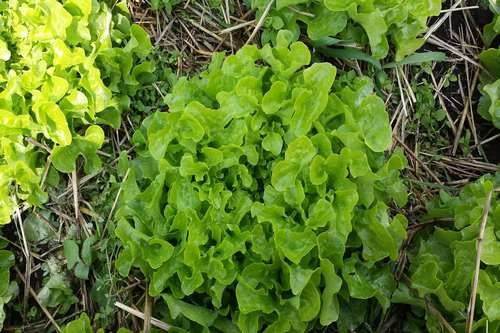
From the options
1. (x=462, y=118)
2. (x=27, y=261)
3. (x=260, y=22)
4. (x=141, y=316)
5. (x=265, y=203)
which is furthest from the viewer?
(x=462, y=118)

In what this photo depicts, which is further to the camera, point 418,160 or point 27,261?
point 418,160

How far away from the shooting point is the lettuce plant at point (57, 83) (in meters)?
1.93

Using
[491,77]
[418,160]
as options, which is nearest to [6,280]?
[418,160]

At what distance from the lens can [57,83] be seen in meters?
1.91

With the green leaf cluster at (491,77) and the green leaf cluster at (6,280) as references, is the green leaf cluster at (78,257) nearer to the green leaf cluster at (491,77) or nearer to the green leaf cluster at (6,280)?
the green leaf cluster at (6,280)

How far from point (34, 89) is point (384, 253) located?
117cm

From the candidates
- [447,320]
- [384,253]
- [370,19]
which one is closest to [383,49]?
[370,19]

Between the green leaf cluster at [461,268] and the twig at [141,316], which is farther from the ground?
the green leaf cluster at [461,268]

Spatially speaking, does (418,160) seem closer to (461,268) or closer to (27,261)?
(461,268)

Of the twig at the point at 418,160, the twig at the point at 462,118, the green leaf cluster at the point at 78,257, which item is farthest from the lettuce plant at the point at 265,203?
the twig at the point at 462,118

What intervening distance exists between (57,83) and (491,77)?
154 centimetres

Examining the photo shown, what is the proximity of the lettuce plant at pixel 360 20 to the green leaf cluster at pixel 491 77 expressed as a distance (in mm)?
273

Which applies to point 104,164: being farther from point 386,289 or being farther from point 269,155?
point 386,289

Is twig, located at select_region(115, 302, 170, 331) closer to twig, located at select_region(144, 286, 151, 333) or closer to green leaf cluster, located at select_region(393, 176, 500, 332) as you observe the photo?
twig, located at select_region(144, 286, 151, 333)
